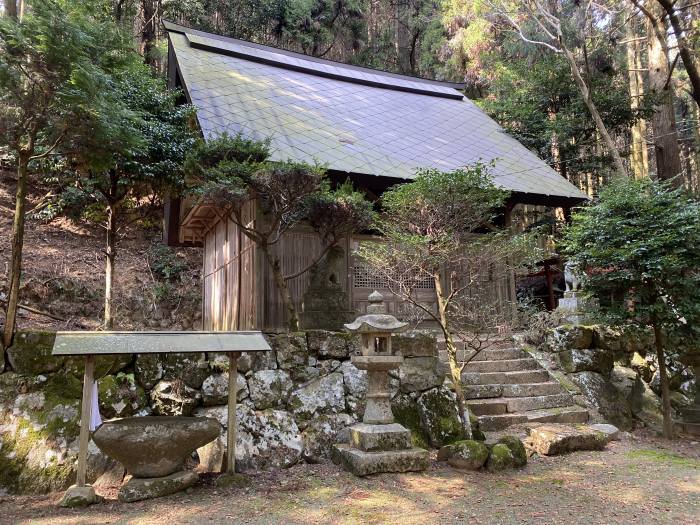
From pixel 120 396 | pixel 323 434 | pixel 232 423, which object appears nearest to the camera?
pixel 232 423

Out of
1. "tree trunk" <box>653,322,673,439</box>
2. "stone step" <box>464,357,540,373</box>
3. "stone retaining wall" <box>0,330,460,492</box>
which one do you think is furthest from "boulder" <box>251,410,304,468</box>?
"tree trunk" <box>653,322,673,439</box>

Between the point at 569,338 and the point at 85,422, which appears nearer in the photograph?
the point at 85,422

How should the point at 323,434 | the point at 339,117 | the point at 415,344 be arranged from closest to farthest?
1. the point at 323,434
2. the point at 415,344
3. the point at 339,117

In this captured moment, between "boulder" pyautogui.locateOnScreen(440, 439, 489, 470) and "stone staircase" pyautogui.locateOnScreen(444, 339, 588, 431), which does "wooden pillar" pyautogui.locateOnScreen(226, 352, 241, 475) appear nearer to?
"boulder" pyautogui.locateOnScreen(440, 439, 489, 470)

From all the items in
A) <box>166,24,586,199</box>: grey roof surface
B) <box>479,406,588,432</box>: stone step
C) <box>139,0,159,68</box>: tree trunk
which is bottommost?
<box>479,406,588,432</box>: stone step

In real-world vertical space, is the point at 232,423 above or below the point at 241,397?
below

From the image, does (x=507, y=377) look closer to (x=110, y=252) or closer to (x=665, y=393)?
(x=665, y=393)

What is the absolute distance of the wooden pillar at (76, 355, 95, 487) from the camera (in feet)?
13.8

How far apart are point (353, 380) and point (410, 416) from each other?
890 millimetres

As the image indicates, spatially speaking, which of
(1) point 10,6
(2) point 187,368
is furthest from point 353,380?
(1) point 10,6

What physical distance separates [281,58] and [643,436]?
1307cm

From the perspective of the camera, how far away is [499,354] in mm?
8070

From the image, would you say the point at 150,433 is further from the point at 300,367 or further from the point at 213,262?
the point at 213,262

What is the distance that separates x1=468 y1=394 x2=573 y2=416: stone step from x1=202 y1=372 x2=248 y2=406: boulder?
3249 mm
